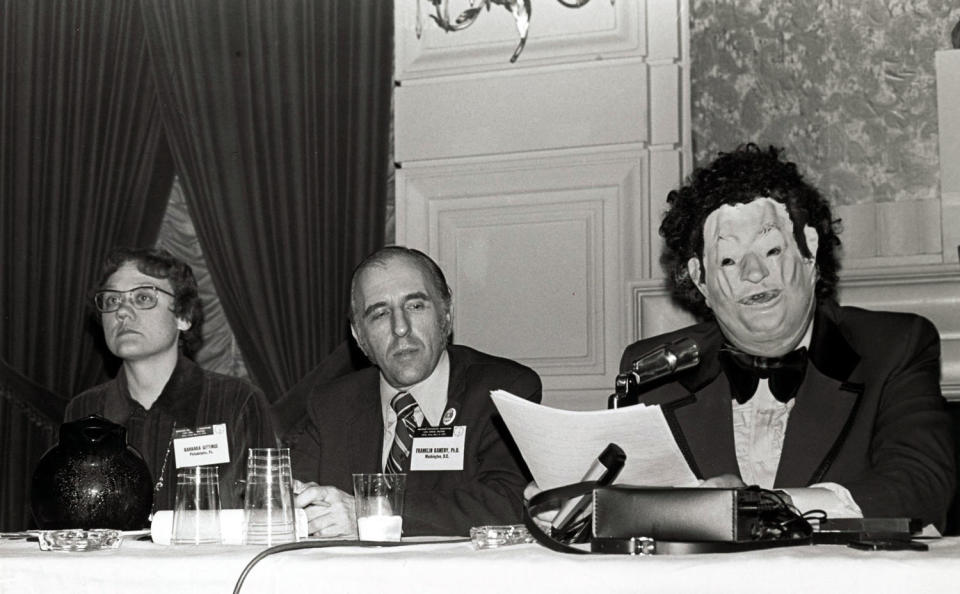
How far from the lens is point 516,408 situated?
197 centimetres

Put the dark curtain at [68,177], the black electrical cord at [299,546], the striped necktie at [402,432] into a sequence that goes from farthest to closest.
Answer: the dark curtain at [68,177] → the striped necktie at [402,432] → the black electrical cord at [299,546]

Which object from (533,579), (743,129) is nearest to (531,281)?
(743,129)

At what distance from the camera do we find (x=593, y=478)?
1874 millimetres

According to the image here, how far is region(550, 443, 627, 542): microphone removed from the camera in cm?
183

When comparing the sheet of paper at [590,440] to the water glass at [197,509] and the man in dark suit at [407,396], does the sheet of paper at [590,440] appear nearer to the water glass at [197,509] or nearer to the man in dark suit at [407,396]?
the water glass at [197,509]

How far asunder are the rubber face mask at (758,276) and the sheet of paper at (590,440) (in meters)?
0.76

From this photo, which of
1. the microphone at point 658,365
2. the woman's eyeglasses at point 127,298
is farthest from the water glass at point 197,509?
the woman's eyeglasses at point 127,298

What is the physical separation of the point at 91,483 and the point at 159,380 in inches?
61.4

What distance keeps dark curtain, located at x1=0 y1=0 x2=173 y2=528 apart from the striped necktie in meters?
2.55

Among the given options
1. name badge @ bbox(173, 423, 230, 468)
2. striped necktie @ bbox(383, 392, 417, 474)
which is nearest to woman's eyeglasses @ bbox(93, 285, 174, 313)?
name badge @ bbox(173, 423, 230, 468)

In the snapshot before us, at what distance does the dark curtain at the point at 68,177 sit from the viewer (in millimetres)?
5336

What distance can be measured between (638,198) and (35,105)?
2.80 metres

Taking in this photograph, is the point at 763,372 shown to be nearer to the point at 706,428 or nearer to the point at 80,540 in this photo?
the point at 706,428

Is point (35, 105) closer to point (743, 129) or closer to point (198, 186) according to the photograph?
point (198, 186)
